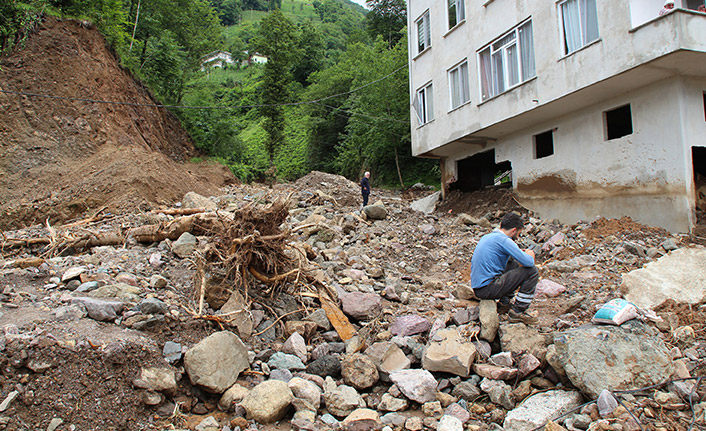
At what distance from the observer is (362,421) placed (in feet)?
10.9

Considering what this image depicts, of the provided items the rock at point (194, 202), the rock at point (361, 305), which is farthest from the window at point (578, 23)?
the rock at point (194, 202)

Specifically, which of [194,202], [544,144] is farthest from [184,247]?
[544,144]

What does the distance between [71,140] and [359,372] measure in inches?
538

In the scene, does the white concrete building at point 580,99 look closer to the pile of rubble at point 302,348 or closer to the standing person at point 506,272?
the pile of rubble at point 302,348

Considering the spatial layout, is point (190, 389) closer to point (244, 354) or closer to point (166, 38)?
point (244, 354)

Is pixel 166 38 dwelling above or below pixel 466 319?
above

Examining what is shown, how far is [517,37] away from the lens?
10.4 m

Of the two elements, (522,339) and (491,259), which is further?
(491,259)

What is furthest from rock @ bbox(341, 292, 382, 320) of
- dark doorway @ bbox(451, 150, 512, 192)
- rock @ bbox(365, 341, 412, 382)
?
dark doorway @ bbox(451, 150, 512, 192)

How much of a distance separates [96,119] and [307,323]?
13196 millimetres

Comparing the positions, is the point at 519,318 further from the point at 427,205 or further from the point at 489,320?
the point at 427,205

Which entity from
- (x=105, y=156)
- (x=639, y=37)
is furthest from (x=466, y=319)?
(x=105, y=156)

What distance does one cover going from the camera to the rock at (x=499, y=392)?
349 centimetres

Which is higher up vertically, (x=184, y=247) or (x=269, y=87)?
(x=269, y=87)
